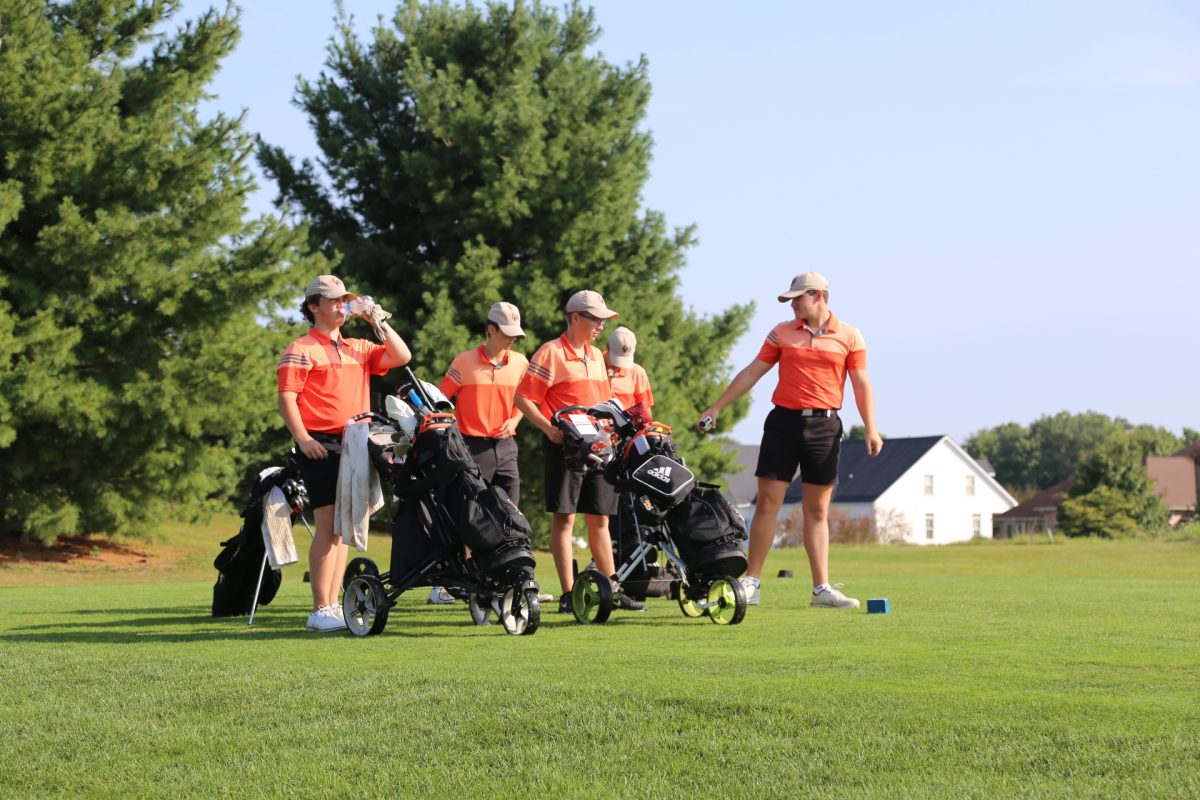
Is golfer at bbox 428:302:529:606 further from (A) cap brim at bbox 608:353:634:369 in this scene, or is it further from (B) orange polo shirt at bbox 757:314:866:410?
(B) orange polo shirt at bbox 757:314:866:410

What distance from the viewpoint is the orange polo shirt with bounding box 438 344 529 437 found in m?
9.96

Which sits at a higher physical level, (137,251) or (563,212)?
(563,212)

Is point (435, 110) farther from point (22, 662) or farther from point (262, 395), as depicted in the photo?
point (22, 662)

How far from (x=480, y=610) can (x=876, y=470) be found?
74771mm

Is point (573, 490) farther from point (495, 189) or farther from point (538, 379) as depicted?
point (495, 189)

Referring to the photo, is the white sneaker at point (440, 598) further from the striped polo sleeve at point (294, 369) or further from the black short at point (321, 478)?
the striped polo sleeve at point (294, 369)

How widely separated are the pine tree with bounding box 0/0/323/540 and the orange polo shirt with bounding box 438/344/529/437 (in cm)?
1143

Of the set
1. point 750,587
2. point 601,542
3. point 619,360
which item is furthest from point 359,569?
point 750,587

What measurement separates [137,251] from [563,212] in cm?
997

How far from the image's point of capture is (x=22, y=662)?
705 cm

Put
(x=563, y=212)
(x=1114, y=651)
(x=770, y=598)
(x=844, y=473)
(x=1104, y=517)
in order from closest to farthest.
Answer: (x=1114, y=651) → (x=770, y=598) → (x=563, y=212) → (x=1104, y=517) → (x=844, y=473)

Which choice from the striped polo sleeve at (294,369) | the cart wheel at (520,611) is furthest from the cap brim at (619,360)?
the cart wheel at (520,611)

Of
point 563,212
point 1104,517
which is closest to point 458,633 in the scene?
point 563,212

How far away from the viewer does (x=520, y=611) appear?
8070mm
